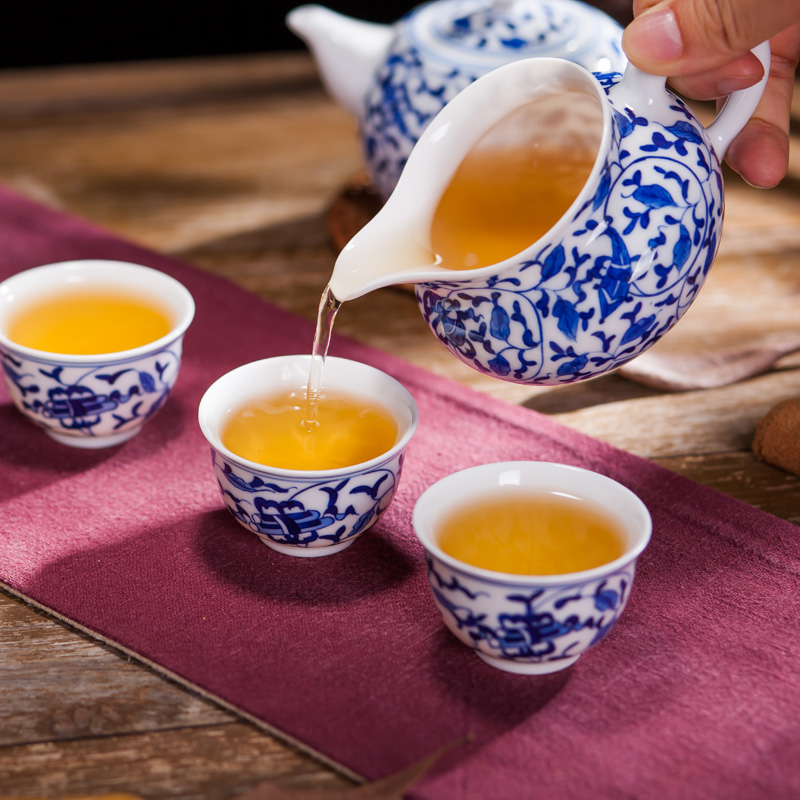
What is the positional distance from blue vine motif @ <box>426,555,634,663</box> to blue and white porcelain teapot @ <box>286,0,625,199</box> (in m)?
0.71

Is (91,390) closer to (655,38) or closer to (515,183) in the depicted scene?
(515,183)

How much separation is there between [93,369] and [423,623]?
41 cm

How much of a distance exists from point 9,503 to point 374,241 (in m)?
0.43

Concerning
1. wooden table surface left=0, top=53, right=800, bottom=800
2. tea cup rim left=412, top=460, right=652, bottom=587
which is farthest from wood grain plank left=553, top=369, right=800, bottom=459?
tea cup rim left=412, top=460, right=652, bottom=587

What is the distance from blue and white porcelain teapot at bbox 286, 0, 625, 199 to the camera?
1.27 meters

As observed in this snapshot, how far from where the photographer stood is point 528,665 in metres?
0.78

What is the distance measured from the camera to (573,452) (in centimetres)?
106

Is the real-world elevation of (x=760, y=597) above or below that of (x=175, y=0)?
below

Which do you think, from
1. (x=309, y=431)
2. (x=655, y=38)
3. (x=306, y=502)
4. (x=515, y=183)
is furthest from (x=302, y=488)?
(x=655, y=38)

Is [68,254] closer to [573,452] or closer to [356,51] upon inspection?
[356,51]

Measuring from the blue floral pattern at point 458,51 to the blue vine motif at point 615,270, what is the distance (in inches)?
18.7

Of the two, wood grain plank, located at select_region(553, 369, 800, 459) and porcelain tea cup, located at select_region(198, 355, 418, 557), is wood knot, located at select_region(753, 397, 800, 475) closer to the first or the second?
wood grain plank, located at select_region(553, 369, 800, 459)

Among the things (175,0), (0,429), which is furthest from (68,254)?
(175,0)

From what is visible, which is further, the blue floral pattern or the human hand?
the blue floral pattern
